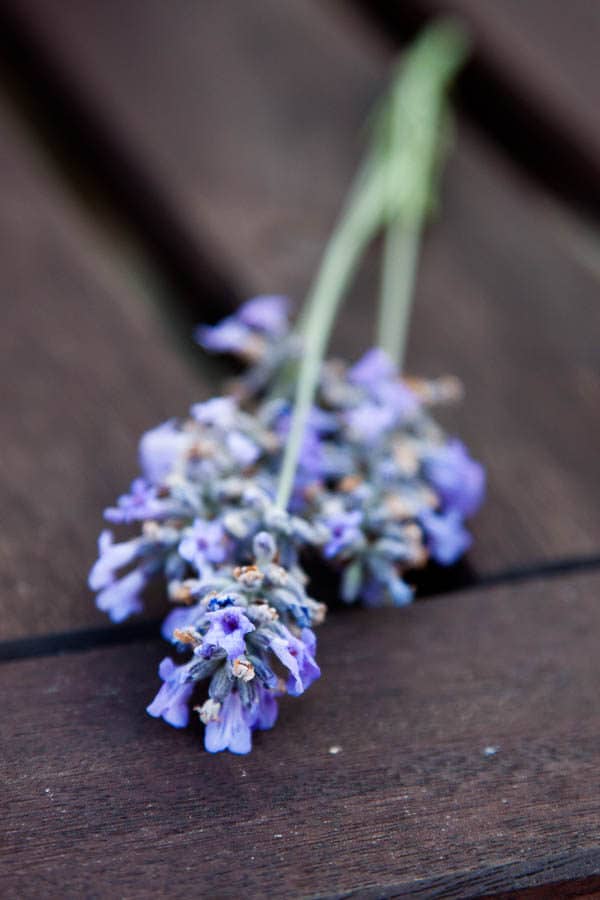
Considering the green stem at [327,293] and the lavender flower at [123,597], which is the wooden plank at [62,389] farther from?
the green stem at [327,293]

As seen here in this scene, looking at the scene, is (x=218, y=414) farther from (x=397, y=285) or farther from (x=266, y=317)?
(x=397, y=285)

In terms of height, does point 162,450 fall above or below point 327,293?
below

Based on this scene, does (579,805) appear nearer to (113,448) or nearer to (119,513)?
(119,513)

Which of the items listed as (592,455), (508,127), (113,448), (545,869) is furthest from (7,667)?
(508,127)

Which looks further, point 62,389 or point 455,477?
point 62,389

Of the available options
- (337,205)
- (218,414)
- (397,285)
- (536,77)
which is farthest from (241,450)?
(536,77)

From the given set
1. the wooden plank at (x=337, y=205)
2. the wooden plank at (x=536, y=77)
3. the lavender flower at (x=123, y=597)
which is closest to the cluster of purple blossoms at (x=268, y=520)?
the lavender flower at (x=123, y=597)

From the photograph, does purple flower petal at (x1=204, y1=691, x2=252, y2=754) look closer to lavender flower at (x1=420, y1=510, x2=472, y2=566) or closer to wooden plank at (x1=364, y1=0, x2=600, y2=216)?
lavender flower at (x1=420, y1=510, x2=472, y2=566)
